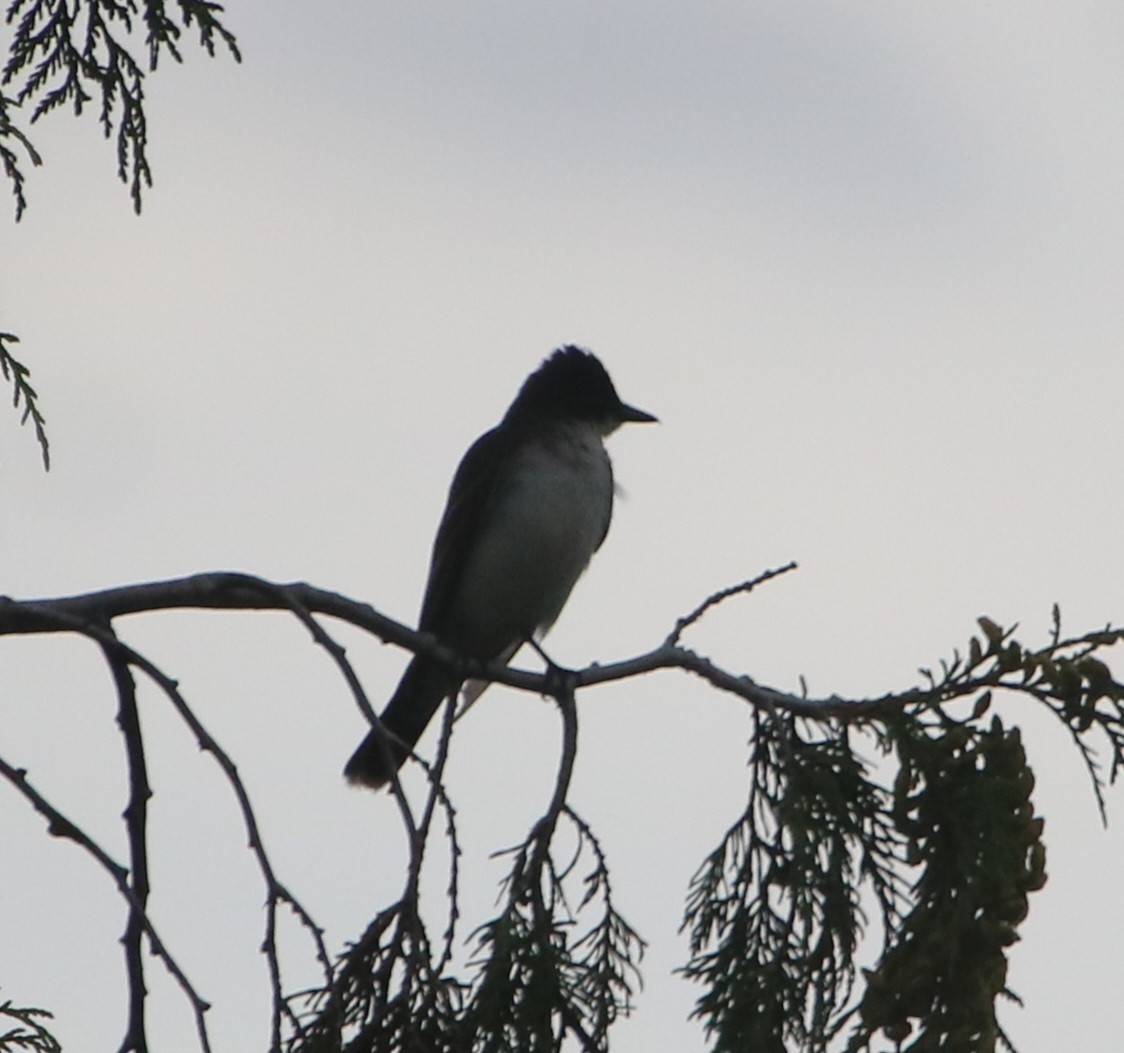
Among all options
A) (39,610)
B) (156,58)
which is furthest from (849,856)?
(156,58)

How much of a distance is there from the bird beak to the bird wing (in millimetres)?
556

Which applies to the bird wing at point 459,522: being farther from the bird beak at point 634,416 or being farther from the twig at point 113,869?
the twig at point 113,869

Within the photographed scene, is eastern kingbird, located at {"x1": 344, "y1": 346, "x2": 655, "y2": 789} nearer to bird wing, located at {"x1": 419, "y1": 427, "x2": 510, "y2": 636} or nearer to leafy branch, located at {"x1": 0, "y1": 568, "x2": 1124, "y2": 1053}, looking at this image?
bird wing, located at {"x1": 419, "y1": 427, "x2": 510, "y2": 636}

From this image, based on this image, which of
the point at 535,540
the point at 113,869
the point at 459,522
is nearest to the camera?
the point at 113,869

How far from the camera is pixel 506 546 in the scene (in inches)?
264

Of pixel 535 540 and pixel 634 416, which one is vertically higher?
pixel 634 416

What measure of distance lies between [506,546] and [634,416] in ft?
3.26

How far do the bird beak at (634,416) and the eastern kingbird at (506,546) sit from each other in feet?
0.73

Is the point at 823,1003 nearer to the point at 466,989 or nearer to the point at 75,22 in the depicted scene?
the point at 466,989

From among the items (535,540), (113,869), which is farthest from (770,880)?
(535,540)

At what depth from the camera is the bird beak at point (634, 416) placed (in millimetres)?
7449

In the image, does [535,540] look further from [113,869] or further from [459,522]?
[113,869]

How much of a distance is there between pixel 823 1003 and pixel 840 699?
0.58m

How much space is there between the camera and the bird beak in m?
7.45
